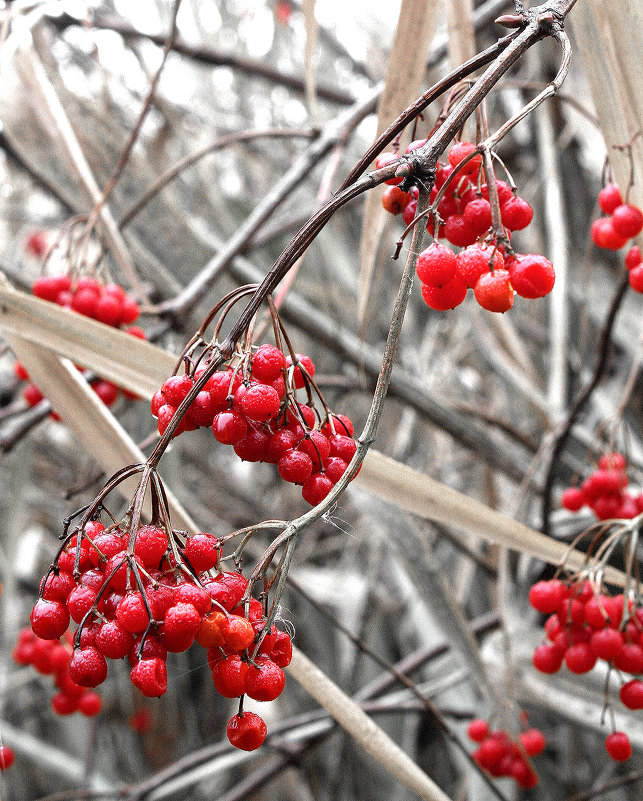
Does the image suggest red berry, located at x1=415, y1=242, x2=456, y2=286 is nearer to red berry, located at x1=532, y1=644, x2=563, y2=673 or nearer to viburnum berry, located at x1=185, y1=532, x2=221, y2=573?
viburnum berry, located at x1=185, y1=532, x2=221, y2=573

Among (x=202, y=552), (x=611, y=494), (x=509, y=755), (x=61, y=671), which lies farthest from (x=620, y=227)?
(x=61, y=671)

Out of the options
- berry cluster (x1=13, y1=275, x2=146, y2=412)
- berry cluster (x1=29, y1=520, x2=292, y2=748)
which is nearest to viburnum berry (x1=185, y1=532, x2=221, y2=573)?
berry cluster (x1=29, y1=520, x2=292, y2=748)

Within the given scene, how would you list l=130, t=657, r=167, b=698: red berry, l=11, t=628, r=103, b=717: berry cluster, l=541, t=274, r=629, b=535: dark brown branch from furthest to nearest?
l=11, t=628, r=103, b=717: berry cluster → l=541, t=274, r=629, b=535: dark brown branch → l=130, t=657, r=167, b=698: red berry

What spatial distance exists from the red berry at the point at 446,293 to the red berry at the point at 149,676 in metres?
0.26

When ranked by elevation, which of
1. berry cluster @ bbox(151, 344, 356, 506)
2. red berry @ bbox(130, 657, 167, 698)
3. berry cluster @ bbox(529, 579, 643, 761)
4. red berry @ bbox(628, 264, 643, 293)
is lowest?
berry cluster @ bbox(529, 579, 643, 761)

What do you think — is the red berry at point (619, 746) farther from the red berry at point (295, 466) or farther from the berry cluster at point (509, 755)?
the red berry at point (295, 466)

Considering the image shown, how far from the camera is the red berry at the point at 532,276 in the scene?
17.1 inches

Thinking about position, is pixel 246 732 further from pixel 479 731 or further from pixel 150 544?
pixel 479 731

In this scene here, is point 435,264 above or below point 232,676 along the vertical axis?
above

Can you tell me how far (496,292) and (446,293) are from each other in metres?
0.04

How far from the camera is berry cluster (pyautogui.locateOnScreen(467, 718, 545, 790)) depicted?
1.04 meters

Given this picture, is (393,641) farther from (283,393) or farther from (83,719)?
(283,393)

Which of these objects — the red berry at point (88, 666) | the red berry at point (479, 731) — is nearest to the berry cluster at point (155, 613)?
the red berry at point (88, 666)

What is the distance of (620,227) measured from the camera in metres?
0.70
